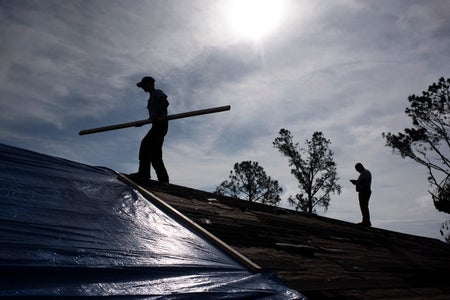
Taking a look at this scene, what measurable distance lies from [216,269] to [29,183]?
147cm

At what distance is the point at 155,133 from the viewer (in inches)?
175

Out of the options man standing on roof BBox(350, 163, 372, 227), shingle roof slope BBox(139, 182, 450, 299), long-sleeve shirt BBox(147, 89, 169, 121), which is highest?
long-sleeve shirt BBox(147, 89, 169, 121)

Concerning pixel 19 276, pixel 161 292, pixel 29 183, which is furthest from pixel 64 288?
pixel 29 183

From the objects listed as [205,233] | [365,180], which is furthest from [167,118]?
[365,180]

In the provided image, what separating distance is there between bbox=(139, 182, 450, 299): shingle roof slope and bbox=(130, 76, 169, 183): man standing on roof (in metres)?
0.54

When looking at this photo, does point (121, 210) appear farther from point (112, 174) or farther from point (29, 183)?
point (112, 174)

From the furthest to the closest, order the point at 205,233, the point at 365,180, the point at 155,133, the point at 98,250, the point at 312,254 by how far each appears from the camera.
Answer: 1. the point at 365,180
2. the point at 155,133
3. the point at 312,254
4. the point at 205,233
5. the point at 98,250

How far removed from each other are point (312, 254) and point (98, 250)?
201cm

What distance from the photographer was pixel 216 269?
1.61m

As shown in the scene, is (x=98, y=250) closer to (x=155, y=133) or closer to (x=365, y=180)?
(x=155, y=133)

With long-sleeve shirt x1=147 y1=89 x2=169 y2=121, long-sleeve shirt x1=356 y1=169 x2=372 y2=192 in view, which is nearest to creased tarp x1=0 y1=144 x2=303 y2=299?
long-sleeve shirt x1=147 y1=89 x2=169 y2=121

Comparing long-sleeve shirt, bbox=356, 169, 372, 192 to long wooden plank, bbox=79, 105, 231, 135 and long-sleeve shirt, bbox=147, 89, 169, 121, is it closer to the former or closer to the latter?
long wooden plank, bbox=79, 105, 231, 135

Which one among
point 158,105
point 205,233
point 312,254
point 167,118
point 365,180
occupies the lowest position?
point 312,254

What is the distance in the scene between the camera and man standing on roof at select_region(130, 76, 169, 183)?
4.39 m
